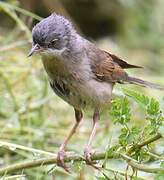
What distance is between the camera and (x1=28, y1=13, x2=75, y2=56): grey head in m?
3.71

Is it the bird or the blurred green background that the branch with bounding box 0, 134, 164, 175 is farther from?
the bird

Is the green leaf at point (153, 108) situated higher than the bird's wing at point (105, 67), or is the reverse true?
the green leaf at point (153, 108)

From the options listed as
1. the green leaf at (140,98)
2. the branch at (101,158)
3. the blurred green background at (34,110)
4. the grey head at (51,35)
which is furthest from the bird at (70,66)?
the green leaf at (140,98)

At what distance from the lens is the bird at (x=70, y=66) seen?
374 cm

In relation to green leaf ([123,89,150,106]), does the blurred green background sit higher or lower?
lower

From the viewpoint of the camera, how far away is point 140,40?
9.02 meters

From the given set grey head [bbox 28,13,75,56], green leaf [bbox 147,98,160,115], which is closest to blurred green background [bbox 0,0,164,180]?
green leaf [bbox 147,98,160,115]

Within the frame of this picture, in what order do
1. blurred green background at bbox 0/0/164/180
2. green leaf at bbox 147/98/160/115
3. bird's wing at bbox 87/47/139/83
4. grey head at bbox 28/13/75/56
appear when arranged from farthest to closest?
blurred green background at bbox 0/0/164/180
bird's wing at bbox 87/47/139/83
grey head at bbox 28/13/75/56
green leaf at bbox 147/98/160/115

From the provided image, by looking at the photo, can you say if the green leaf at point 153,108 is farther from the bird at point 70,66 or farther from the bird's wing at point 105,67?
the bird's wing at point 105,67

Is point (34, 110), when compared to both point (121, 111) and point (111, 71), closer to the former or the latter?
point (111, 71)

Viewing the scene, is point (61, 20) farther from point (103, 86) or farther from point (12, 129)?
point (12, 129)

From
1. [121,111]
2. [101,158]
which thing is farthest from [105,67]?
[121,111]

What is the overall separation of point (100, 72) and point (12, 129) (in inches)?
44.0

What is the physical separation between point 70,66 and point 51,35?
22 cm
